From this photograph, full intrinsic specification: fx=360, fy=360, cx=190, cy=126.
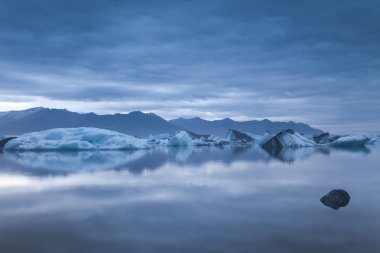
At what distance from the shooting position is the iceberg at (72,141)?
3797 cm

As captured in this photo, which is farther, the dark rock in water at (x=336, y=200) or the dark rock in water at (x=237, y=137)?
the dark rock in water at (x=237, y=137)

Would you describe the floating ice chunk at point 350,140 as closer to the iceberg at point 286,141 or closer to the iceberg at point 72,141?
the iceberg at point 286,141

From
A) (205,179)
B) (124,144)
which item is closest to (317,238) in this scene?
A: (205,179)

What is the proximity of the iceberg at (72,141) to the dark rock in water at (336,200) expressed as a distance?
31.4 m

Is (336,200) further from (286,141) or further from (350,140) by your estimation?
(350,140)

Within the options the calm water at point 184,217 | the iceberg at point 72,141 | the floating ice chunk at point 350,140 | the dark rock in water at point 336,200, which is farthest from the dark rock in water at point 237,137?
the dark rock in water at point 336,200

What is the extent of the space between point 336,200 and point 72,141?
105ft

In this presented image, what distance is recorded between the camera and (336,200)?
415 inches

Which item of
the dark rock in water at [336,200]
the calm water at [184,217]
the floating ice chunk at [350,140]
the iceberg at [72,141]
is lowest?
the calm water at [184,217]

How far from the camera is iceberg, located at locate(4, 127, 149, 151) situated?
3797 cm

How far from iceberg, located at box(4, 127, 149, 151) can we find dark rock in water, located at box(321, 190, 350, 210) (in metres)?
31.4

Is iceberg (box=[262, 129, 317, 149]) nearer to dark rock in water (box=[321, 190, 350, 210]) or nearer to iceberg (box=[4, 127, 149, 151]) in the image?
iceberg (box=[4, 127, 149, 151])

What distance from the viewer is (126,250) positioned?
637cm

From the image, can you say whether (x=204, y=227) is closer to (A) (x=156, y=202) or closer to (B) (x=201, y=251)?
(B) (x=201, y=251)
